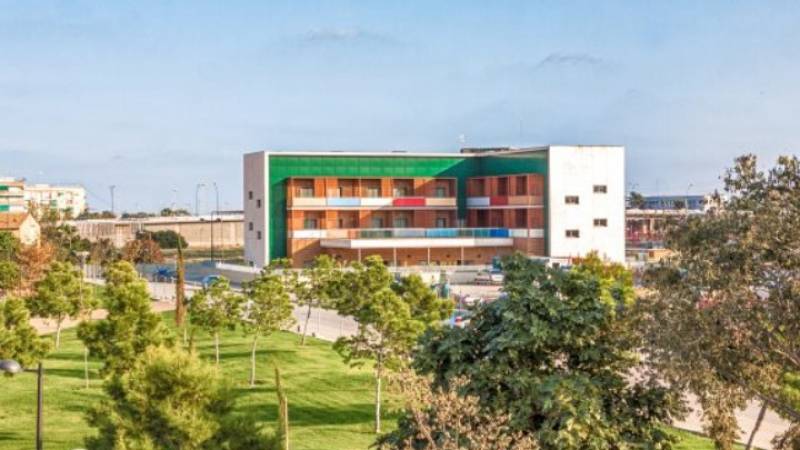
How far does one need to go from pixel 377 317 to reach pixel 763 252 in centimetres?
1759

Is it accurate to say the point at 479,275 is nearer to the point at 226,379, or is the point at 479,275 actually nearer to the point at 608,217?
the point at 608,217

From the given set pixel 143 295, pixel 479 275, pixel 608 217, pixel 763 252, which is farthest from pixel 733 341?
pixel 608 217

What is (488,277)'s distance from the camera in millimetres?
81438

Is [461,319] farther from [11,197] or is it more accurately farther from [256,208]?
[11,197]

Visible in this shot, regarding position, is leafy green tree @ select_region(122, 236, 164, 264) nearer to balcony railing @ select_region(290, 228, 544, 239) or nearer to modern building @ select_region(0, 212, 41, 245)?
modern building @ select_region(0, 212, 41, 245)

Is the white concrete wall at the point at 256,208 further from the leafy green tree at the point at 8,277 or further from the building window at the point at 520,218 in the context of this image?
the leafy green tree at the point at 8,277

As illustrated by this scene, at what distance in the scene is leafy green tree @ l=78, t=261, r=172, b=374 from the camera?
3045 cm

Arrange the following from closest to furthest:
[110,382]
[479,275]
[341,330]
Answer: [110,382]
[341,330]
[479,275]

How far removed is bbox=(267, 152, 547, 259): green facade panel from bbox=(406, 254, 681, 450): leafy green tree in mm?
67943

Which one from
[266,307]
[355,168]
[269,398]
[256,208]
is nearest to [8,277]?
[266,307]

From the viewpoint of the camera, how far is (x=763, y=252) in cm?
1641

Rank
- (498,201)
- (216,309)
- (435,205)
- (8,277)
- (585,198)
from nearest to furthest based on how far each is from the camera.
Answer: (216,309) < (8,277) < (585,198) < (498,201) < (435,205)

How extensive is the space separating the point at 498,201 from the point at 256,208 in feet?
71.4

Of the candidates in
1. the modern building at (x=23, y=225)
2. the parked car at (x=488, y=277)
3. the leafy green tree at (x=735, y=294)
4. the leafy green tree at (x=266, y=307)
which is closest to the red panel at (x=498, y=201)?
the parked car at (x=488, y=277)
